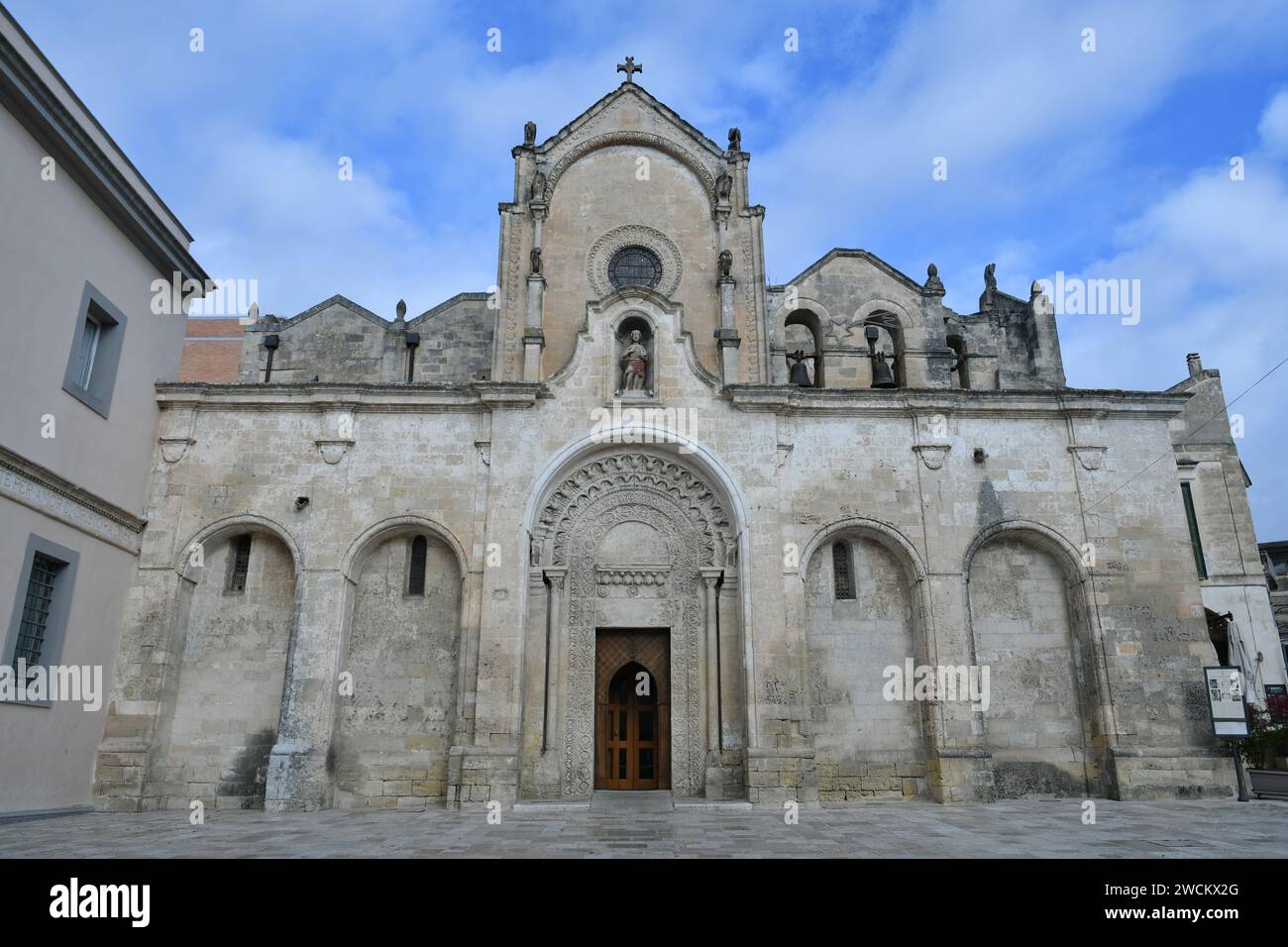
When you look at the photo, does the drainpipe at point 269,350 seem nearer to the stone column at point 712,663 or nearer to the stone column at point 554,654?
the stone column at point 554,654

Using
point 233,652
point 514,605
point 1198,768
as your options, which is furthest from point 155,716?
point 1198,768

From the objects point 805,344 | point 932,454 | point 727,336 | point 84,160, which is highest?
point 805,344

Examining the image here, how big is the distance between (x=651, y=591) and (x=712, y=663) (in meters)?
1.88

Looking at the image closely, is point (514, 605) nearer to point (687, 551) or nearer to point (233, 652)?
point (687, 551)

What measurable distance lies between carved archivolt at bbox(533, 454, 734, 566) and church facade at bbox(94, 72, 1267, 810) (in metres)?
0.06

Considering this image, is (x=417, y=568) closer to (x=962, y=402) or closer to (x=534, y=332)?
(x=534, y=332)

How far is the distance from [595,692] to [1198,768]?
11.2 meters

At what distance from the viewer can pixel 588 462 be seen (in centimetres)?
1789

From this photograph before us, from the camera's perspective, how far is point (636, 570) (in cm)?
1745

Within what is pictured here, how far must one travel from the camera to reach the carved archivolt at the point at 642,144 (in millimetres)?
20469

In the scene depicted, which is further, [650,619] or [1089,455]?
[1089,455]

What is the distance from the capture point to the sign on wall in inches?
608

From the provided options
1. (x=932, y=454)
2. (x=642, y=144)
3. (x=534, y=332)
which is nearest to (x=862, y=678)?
(x=932, y=454)

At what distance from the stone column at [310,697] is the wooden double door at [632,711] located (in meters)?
4.98
